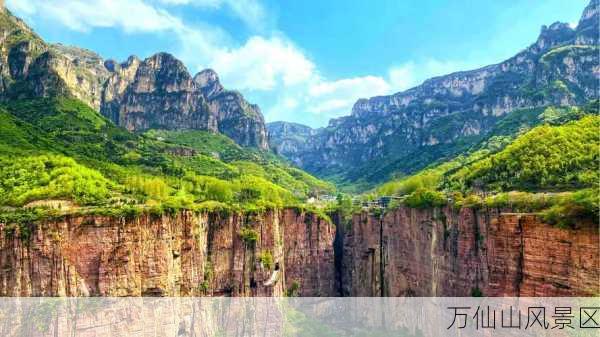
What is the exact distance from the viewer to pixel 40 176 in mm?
44219

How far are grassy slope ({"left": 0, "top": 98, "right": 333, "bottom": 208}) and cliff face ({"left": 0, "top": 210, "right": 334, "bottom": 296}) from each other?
4771 millimetres

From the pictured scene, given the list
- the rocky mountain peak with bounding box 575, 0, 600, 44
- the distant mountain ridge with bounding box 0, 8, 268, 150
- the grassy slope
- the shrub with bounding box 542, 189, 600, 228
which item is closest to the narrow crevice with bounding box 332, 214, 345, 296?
the grassy slope

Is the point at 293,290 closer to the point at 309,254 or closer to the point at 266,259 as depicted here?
the point at 309,254

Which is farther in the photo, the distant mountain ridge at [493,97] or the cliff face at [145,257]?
the distant mountain ridge at [493,97]

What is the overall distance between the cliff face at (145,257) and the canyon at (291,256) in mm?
83

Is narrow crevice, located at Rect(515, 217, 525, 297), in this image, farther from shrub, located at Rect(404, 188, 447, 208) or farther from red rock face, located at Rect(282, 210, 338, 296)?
red rock face, located at Rect(282, 210, 338, 296)

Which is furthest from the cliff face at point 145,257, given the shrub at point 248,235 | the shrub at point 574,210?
the shrub at point 574,210

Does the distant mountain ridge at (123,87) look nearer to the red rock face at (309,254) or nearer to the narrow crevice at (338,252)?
the red rock face at (309,254)

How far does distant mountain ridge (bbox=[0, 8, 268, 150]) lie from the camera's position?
325ft

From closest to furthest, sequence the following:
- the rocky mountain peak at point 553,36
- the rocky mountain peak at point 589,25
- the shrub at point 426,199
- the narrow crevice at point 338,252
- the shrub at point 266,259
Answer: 1. the shrub at point 426,199
2. the shrub at point 266,259
3. the narrow crevice at point 338,252
4. the rocky mountain peak at point 589,25
5. the rocky mountain peak at point 553,36

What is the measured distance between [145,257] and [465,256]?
91.0ft

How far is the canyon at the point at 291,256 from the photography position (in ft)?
90.7

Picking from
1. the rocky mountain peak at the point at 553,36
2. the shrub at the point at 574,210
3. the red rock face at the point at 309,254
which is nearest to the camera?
the shrub at the point at 574,210

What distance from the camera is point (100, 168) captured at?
201 ft
